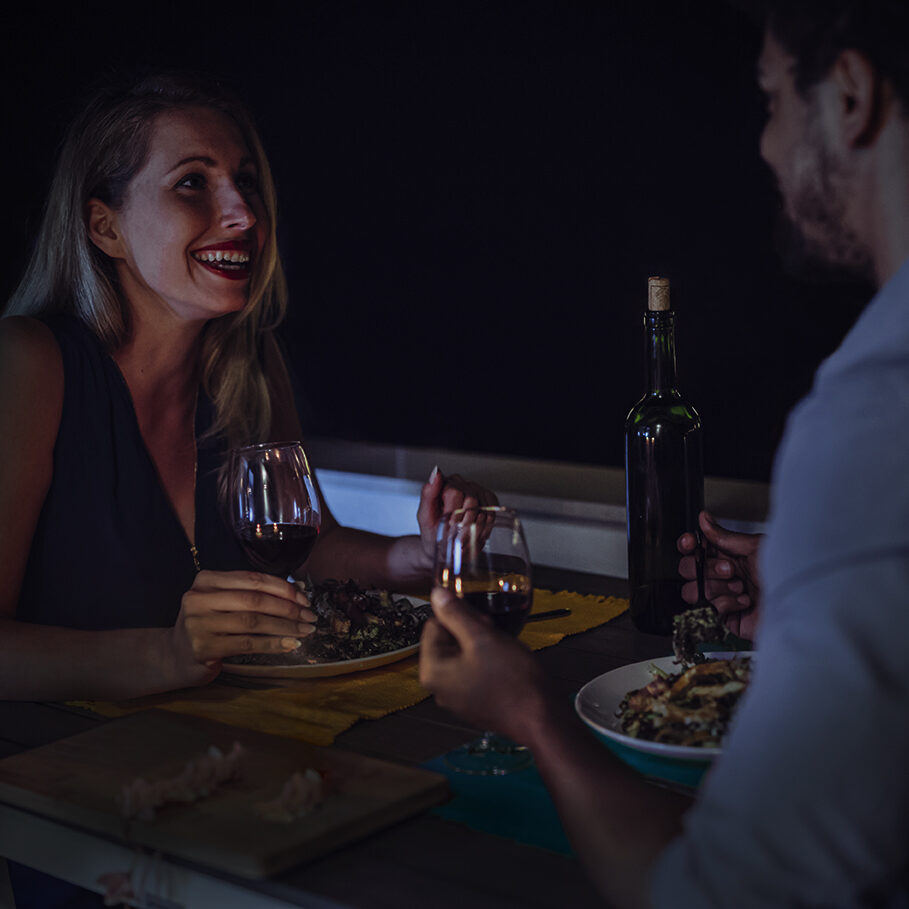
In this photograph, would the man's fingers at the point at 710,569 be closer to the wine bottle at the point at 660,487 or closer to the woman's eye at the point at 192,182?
the wine bottle at the point at 660,487

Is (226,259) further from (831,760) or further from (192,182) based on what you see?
(831,760)

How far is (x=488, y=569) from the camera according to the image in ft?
3.48

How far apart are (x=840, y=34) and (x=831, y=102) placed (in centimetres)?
5

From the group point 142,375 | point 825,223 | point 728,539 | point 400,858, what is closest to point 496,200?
point 142,375

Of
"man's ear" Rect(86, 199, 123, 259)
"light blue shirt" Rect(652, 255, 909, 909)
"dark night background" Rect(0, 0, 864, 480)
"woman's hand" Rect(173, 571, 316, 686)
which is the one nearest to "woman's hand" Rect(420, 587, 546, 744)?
"light blue shirt" Rect(652, 255, 909, 909)

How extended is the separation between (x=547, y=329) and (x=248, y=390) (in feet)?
3.88

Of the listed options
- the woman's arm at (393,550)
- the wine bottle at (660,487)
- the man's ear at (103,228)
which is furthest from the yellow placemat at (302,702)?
the man's ear at (103,228)

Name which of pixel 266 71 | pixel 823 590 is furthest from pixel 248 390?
pixel 266 71

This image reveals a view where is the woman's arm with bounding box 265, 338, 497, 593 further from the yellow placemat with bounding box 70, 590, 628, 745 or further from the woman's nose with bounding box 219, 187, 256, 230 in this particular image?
the woman's nose with bounding box 219, 187, 256, 230

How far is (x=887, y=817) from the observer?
64 cm

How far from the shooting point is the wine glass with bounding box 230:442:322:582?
1.39m

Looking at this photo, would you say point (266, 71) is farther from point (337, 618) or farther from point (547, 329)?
point (337, 618)

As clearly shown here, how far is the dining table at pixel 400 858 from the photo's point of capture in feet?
2.87

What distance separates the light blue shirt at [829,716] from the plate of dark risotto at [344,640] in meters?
0.76
